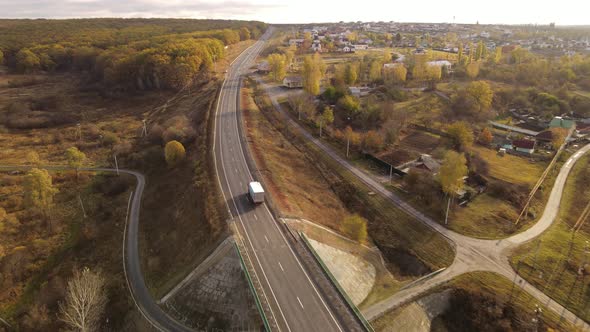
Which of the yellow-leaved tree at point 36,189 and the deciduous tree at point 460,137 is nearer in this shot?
the yellow-leaved tree at point 36,189

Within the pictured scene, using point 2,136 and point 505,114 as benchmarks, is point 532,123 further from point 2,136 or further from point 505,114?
point 2,136

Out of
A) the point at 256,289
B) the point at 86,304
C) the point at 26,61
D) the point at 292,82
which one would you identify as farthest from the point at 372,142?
the point at 26,61

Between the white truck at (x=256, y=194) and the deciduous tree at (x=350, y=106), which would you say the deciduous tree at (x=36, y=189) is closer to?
the white truck at (x=256, y=194)

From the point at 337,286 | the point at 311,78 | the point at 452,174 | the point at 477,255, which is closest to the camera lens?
the point at 337,286

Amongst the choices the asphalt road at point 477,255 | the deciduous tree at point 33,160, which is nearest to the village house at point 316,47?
the asphalt road at point 477,255

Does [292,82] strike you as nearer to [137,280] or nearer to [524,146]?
[524,146]

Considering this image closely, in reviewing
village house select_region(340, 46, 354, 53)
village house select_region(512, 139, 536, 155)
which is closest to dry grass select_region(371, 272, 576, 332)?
village house select_region(512, 139, 536, 155)

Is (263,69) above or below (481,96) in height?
above

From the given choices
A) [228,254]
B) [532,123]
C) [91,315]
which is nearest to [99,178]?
[91,315]
